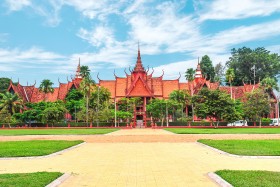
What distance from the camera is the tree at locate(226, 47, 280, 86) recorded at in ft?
261

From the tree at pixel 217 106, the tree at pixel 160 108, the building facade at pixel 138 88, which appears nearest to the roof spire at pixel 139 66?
the building facade at pixel 138 88

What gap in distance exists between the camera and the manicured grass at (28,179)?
8.09 metres

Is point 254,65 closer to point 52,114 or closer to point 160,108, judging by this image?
point 160,108

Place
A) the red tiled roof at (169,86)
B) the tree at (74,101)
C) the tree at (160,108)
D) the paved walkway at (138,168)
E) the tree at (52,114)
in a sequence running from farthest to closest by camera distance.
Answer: the red tiled roof at (169,86) < the tree at (74,101) < the tree at (160,108) < the tree at (52,114) < the paved walkway at (138,168)

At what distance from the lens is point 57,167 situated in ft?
38.1

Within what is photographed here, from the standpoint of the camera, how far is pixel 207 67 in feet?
287

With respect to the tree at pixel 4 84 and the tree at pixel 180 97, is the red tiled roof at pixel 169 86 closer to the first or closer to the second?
the tree at pixel 180 97

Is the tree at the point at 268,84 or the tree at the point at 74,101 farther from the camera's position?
the tree at the point at 268,84

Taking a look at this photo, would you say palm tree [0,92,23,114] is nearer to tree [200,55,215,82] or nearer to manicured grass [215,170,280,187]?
tree [200,55,215,82]

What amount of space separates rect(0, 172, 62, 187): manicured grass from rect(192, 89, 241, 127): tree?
151 ft

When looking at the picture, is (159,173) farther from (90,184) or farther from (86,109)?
(86,109)

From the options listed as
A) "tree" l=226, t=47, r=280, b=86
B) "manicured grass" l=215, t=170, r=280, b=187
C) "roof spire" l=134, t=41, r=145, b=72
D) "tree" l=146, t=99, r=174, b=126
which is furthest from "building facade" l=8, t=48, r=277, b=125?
"manicured grass" l=215, t=170, r=280, b=187

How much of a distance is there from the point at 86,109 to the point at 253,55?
43.7 metres

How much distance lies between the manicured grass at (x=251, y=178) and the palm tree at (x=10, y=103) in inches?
2277
